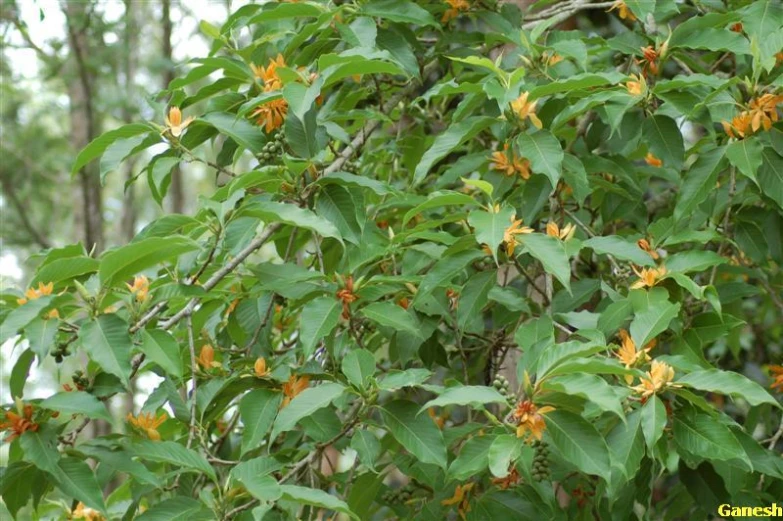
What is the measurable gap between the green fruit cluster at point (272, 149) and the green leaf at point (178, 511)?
0.64 m

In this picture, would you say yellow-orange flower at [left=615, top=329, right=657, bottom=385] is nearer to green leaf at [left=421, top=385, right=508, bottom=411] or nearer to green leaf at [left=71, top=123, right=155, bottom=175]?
green leaf at [left=421, top=385, right=508, bottom=411]

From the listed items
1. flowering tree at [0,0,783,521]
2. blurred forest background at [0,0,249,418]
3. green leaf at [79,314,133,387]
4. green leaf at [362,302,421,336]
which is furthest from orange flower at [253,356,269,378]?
blurred forest background at [0,0,249,418]

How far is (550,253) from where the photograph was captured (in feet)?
5.31

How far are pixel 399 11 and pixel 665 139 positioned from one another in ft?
2.00

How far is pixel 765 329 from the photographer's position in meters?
3.64

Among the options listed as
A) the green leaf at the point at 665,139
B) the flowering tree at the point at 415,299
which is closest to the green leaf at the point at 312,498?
the flowering tree at the point at 415,299

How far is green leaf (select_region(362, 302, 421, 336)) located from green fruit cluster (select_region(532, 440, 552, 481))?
0.29 m

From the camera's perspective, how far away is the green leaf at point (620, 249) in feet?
5.70

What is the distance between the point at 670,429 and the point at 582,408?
0.68ft

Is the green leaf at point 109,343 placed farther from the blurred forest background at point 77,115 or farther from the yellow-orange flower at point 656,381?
the blurred forest background at point 77,115

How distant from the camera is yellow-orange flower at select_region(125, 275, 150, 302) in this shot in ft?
5.50

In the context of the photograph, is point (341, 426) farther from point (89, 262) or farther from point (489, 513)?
point (89, 262)

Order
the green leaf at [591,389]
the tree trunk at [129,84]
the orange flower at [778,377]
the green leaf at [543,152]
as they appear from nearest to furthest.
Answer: the green leaf at [591,389] < the green leaf at [543,152] < the orange flower at [778,377] < the tree trunk at [129,84]

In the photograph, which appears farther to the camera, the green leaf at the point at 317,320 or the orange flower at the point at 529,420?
the green leaf at the point at 317,320
